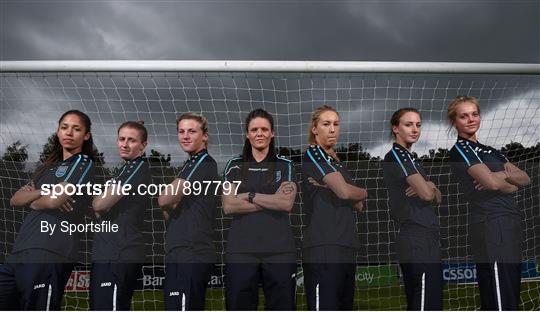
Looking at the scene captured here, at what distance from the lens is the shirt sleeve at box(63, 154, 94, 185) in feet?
11.6

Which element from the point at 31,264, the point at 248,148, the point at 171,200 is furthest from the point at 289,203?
the point at 31,264

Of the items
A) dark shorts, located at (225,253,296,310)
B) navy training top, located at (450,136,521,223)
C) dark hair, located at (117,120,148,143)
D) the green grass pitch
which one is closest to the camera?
dark shorts, located at (225,253,296,310)

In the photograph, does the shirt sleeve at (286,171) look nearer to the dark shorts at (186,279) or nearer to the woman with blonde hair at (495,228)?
the dark shorts at (186,279)

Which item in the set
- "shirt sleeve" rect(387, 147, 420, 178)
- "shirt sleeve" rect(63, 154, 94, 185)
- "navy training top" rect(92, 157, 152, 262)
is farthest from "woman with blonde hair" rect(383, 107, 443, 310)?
"shirt sleeve" rect(63, 154, 94, 185)

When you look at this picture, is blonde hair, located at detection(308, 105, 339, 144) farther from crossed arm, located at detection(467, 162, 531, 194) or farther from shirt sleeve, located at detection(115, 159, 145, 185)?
shirt sleeve, located at detection(115, 159, 145, 185)

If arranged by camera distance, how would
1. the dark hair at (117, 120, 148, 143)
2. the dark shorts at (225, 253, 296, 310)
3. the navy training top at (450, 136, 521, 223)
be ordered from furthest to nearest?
the dark hair at (117, 120, 148, 143), the navy training top at (450, 136, 521, 223), the dark shorts at (225, 253, 296, 310)

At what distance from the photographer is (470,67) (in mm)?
4227

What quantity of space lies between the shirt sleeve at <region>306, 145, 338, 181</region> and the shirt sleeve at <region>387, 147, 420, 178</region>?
1.47 ft

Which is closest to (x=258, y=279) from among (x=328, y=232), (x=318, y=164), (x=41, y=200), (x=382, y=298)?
(x=328, y=232)

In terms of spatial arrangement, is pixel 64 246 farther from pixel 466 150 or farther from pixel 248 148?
pixel 466 150

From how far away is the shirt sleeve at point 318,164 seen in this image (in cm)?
337

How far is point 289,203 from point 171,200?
30.6 inches

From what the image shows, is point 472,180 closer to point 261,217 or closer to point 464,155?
point 464,155

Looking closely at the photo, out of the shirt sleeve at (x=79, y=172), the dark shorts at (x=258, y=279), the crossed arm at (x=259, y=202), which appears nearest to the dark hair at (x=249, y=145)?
the crossed arm at (x=259, y=202)
